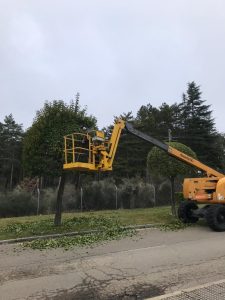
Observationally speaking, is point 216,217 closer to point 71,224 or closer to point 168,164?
point 168,164

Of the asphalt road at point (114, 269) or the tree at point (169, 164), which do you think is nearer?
the asphalt road at point (114, 269)

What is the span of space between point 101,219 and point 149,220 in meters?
2.06

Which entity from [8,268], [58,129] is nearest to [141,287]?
[8,268]

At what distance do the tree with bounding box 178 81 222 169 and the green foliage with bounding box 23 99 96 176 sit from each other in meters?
42.9

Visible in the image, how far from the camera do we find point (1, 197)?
24359 millimetres

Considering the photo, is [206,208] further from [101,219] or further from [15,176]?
[15,176]

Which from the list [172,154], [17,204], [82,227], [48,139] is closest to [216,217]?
[172,154]

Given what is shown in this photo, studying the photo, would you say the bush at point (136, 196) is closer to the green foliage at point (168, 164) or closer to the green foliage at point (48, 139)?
the green foliage at point (168, 164)

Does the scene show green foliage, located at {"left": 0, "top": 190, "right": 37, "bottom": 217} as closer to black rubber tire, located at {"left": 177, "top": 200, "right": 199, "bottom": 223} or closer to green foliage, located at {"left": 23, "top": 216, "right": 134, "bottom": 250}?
green foliage, located at {"left": 23, "top": 216, "right": 134, "bottom": 250}

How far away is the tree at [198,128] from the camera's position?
5694cm

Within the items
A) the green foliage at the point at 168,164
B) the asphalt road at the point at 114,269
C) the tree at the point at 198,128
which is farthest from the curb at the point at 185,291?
the tree at the point at 198,128

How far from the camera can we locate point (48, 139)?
14883 millimetres

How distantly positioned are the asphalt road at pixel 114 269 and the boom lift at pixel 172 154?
258cm

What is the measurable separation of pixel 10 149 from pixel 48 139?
2079 inches
